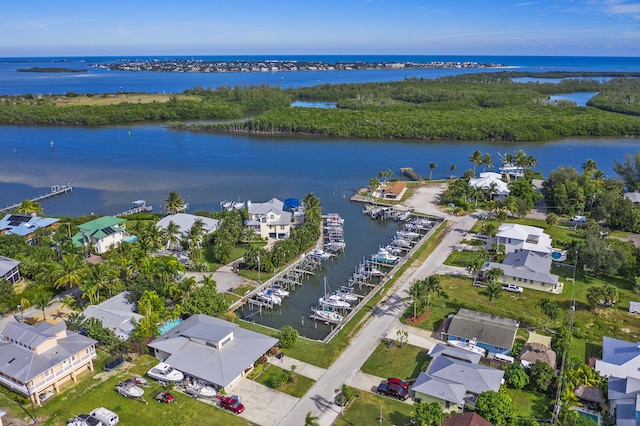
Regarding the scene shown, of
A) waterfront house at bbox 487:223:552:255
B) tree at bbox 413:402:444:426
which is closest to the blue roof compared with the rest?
tree at bbox 413:402:444:426

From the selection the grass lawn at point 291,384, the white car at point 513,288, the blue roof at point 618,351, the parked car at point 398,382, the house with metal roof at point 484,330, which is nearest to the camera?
the parked car at point 398,382

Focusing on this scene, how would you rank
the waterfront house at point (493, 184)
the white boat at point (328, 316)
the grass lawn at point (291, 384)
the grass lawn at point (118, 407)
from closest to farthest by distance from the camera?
the grass lawn at point (118, 407) → the grass lawn at point (291, 384) → the white boat at point (328, 316) → the waterfront house at point (493, 184)

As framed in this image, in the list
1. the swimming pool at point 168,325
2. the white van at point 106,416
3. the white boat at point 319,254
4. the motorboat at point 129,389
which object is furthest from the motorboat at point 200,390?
the white boat at point 319,254

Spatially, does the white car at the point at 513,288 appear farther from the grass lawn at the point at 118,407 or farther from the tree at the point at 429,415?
the grass lawn at the point at 118,407

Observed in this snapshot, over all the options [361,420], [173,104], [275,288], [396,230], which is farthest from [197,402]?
[173,104]

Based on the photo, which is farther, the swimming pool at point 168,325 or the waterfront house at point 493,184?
the waterfront house at point 493,184

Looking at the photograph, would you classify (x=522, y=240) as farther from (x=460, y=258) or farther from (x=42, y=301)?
(x=42, y=301)

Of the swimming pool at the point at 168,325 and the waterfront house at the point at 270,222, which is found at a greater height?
the waterfront house at the point at 270,222
